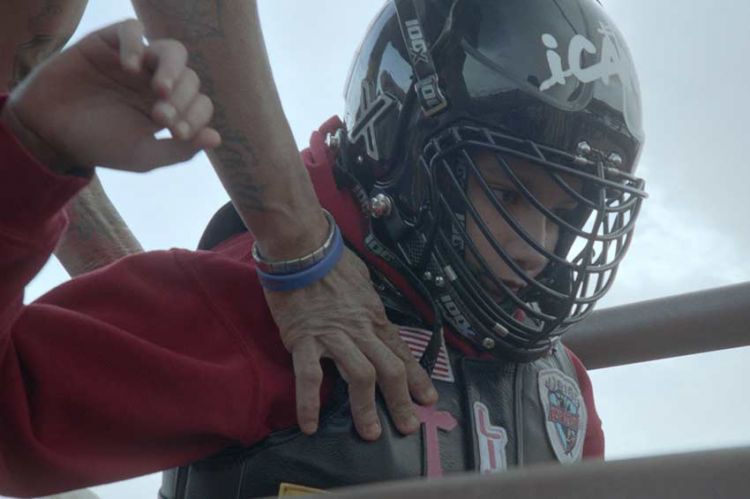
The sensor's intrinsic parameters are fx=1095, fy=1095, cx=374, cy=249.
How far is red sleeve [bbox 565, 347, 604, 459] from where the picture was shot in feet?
7.04

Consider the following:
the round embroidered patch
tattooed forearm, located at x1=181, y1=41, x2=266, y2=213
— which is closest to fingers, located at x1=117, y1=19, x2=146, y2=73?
tattooed forearm, located at x1=181, y1=41, x2=266, y2=213

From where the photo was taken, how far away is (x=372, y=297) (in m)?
1.74

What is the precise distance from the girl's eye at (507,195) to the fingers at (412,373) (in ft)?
0.95

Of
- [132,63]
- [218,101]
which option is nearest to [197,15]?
[218,101]

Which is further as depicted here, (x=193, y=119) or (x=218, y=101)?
(x=218, y=101)

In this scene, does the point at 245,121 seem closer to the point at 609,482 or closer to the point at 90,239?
the point at 90,239

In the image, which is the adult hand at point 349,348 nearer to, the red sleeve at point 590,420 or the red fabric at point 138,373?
the red fabric at point 138,373

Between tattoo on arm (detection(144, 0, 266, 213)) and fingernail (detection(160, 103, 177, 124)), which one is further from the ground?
tattoo on arm (detection(144, 0, 266, 213))

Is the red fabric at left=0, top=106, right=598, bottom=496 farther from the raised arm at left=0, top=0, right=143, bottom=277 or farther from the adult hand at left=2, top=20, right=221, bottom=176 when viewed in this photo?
the raised arm at left=0, top=0, right=143, bottom=277

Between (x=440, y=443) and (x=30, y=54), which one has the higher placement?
(x=30, y=54)

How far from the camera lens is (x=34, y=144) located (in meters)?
1.18

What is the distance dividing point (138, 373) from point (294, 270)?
275 millimetres

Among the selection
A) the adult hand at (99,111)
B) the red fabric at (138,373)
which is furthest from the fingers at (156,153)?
the red fabric at (138,373)

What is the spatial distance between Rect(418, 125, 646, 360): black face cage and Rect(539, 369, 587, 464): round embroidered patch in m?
0.15
